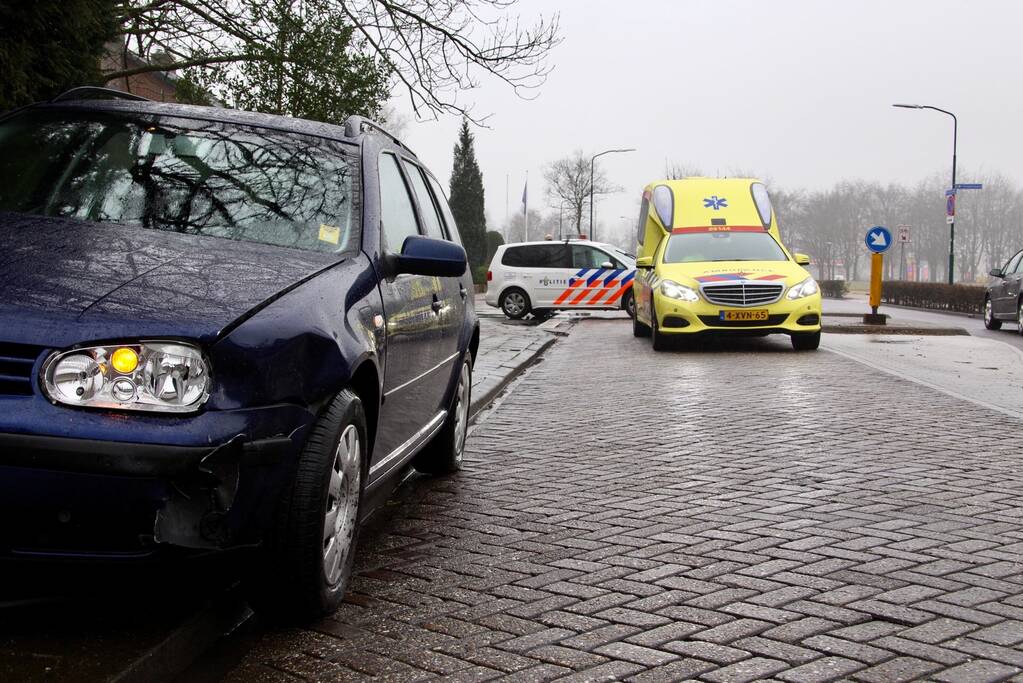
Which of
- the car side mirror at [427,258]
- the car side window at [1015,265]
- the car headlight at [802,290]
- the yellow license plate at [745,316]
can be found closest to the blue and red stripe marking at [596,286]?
the car side window at [1015,265]

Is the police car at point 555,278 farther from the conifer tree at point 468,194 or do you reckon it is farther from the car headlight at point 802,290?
the conifer tree at point 468,194

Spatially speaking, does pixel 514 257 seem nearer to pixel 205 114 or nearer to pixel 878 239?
pixel 878 239

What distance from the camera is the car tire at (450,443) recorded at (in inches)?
245

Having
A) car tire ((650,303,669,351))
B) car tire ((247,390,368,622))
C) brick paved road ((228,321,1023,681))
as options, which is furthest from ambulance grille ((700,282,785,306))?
car tire ((247,390,368,622))

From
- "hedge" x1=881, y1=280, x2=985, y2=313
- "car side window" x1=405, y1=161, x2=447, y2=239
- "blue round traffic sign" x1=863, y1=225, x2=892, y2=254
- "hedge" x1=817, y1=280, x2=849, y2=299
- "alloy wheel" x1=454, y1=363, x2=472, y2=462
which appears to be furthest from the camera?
"hedge" x1=817, y1=280, x2=849, y2=299

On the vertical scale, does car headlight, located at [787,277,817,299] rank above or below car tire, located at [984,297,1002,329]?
above

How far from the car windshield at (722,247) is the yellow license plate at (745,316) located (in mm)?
1302

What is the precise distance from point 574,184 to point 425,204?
7488cm

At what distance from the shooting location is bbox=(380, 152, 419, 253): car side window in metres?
4.69

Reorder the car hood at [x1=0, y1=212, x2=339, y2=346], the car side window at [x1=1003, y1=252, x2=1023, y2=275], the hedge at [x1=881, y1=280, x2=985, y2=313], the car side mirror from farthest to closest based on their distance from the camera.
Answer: the hedge at [x1=881, y1=280, x2=985, y2=313]
the car side window at [x1=1003, y1=252, x2=1023, y2=275]
the car side mirror
the car hood at [x1=0, y1=212, x2=339, y2=346]

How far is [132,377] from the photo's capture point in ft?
10.1

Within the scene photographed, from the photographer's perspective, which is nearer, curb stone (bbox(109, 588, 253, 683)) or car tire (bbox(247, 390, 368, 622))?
curb stone (bbox(109, 588, 253, 683))

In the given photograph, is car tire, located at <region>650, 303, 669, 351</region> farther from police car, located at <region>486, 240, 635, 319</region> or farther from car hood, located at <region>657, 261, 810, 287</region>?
police car, located at <region>486, 240, 635, 319</region>

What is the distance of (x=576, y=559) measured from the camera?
4.52m
